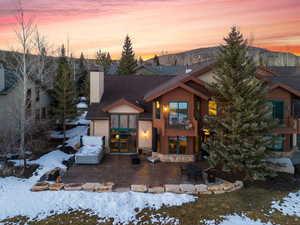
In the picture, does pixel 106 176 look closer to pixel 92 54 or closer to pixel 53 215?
pixel 53 215

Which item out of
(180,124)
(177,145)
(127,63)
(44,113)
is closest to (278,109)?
(180,124)

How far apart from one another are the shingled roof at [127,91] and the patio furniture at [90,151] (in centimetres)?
205

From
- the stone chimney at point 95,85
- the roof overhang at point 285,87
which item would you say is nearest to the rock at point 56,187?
the stone chimney at point 95,85

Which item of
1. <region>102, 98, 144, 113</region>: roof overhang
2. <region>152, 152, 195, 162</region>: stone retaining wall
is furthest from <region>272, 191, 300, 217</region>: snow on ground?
<region>102, 98, 144, 113</region>: roof overhang

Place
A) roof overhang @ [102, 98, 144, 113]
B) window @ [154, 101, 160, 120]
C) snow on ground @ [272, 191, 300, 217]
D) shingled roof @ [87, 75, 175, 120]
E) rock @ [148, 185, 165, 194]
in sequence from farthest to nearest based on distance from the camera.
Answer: shingled roof @ [87, 75, 175, 120], roof overhang @ [102, 98, 144, 113], window @ [154, 101, 160, 120], rock @ [148, 185, 165, 194], snow on ground @ [272, 191, 300, 217]

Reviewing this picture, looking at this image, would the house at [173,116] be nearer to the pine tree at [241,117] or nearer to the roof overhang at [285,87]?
the roof overhang at [285,87]

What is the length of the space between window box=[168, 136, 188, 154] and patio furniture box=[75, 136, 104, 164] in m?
5.88

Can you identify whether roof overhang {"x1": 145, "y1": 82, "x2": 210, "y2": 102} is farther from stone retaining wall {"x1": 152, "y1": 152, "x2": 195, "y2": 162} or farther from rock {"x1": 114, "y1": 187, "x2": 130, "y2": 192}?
rock {"x1": 114, "y1": 187, "x2": 130, "y2": 192}

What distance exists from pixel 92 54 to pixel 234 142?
84330mm

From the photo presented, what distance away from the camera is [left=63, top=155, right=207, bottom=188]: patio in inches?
528

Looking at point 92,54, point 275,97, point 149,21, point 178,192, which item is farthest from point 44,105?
point 92,54

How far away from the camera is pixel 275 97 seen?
16969 mm

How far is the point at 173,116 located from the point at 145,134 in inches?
143

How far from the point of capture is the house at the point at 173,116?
54.9ft
